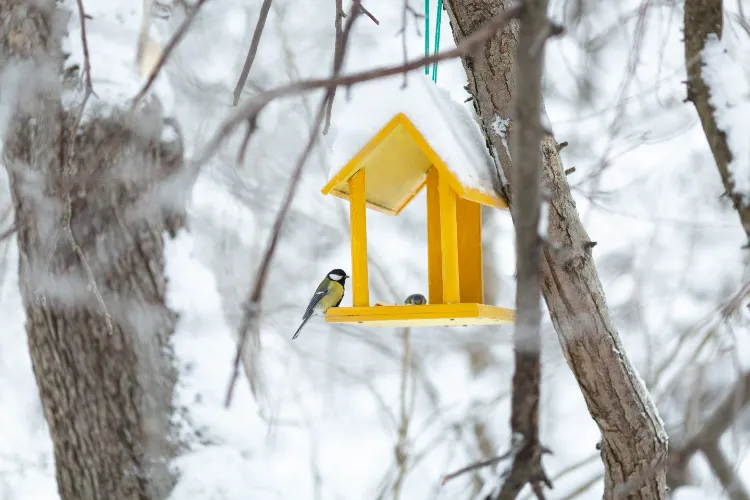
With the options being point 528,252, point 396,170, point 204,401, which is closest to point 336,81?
point 528,252

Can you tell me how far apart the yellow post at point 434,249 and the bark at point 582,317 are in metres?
0.45

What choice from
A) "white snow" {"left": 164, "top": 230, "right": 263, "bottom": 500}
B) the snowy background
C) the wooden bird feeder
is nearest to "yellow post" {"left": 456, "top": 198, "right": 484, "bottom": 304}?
the wooden bird feeder

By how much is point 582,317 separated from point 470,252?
1.90 feet

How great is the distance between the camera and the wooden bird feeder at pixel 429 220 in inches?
81.7

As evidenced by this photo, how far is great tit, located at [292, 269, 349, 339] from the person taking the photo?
2744 mm

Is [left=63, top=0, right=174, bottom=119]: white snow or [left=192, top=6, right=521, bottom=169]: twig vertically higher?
[left=63, top=0, right=174, bottom=119]: white snow

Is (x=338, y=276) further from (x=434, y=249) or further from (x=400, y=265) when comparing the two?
(x=400, y=265)

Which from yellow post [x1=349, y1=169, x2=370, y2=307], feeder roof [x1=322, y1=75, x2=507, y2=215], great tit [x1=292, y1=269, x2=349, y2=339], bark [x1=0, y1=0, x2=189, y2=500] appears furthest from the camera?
bark [x1=0, y1=0, x2=189, y2=500]

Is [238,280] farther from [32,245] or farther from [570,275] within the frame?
[570,275]

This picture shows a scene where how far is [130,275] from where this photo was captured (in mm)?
3359

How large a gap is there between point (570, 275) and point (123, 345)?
1.96 m

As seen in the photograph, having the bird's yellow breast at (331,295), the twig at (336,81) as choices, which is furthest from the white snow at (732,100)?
the bird's yellow breast at (331,295)

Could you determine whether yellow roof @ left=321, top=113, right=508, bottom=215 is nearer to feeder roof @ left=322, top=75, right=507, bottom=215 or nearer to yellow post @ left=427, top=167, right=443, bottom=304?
feeder roof @ left=322, top=75, right=507, bottom=215

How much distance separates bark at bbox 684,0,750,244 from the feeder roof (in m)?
0.53
